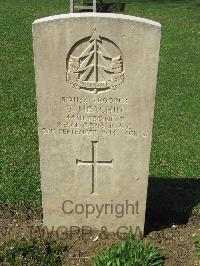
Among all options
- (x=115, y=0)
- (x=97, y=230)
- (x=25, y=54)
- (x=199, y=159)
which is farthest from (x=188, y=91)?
(x=115, y=0)

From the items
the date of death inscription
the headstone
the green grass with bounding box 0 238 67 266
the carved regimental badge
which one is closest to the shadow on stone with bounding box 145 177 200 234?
the headstone

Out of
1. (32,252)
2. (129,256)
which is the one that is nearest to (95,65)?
(129,256)

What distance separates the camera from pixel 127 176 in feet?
15.8

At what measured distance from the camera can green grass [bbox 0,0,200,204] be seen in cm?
650

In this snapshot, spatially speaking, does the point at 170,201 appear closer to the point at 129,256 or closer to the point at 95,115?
the point at 129,256

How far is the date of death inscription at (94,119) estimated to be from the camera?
4.45 meters

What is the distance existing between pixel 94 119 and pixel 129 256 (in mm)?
1359

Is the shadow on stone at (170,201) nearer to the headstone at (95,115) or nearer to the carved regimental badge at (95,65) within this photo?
the headstone at (95,115)

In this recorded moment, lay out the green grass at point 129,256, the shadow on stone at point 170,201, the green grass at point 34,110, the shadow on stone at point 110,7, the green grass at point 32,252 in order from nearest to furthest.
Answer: the green grass at point 129,256
the green grass at point 32,252
the shadow on stone at point 170,201
the green grass at point 34,110
the shadow on stone at point 110,7

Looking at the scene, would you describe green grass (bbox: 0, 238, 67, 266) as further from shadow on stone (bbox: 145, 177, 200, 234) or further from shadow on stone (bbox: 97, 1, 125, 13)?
shadow on stone (bbox: 97, 1, 125, 13)

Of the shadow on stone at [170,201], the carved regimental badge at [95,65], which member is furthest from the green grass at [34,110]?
the carved regimental badge at [95,65]

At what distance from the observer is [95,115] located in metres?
4.52

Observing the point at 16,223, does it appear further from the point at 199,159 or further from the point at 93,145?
the point at 199,159

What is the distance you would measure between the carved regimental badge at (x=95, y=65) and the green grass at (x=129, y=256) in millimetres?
1561
